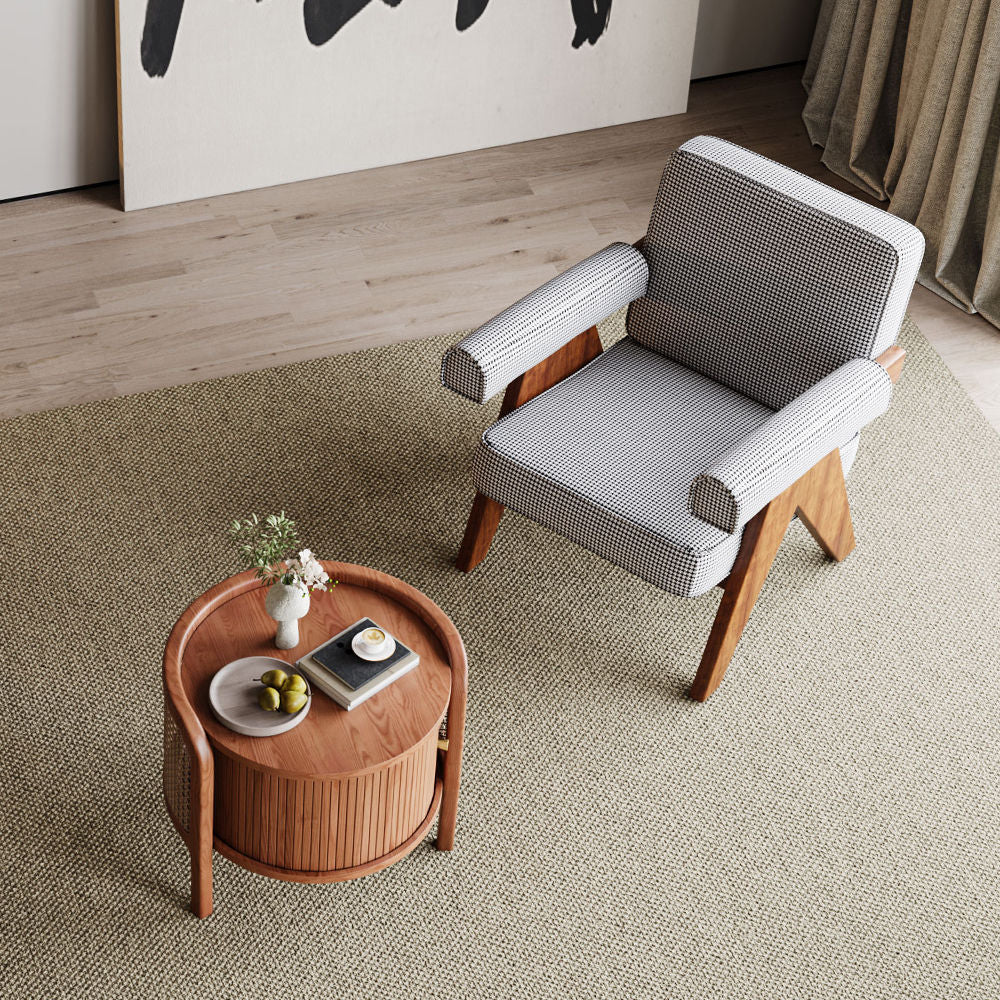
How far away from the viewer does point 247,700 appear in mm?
1896

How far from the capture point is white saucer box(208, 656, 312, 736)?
1.86 meters

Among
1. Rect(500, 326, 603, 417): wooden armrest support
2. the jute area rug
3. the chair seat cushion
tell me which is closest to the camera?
the jute area rug

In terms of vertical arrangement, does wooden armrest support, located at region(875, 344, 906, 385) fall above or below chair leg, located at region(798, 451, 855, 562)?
above

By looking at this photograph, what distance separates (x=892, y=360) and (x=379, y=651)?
1.13 meters

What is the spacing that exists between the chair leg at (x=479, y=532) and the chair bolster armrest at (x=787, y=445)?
0.50 meters

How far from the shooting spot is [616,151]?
12.6 feet

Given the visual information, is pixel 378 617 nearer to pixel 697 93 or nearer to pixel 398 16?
pixel 398 16

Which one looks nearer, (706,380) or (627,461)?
(627,461)

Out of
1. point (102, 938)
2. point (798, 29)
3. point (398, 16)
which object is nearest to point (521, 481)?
point (102, 938)

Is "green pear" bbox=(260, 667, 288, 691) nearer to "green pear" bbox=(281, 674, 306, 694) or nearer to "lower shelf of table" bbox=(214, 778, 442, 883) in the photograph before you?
"green pear" bbox=(281, 674, 306, 694)

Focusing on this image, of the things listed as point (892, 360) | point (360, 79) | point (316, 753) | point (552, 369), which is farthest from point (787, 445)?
point (360, 79)

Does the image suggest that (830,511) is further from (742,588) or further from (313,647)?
(313,647)

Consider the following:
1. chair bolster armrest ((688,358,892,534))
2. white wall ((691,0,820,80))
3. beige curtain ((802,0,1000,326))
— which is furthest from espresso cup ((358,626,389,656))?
white wall ((691,0,820,80))

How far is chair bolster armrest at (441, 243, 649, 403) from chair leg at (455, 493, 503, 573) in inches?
10.5
